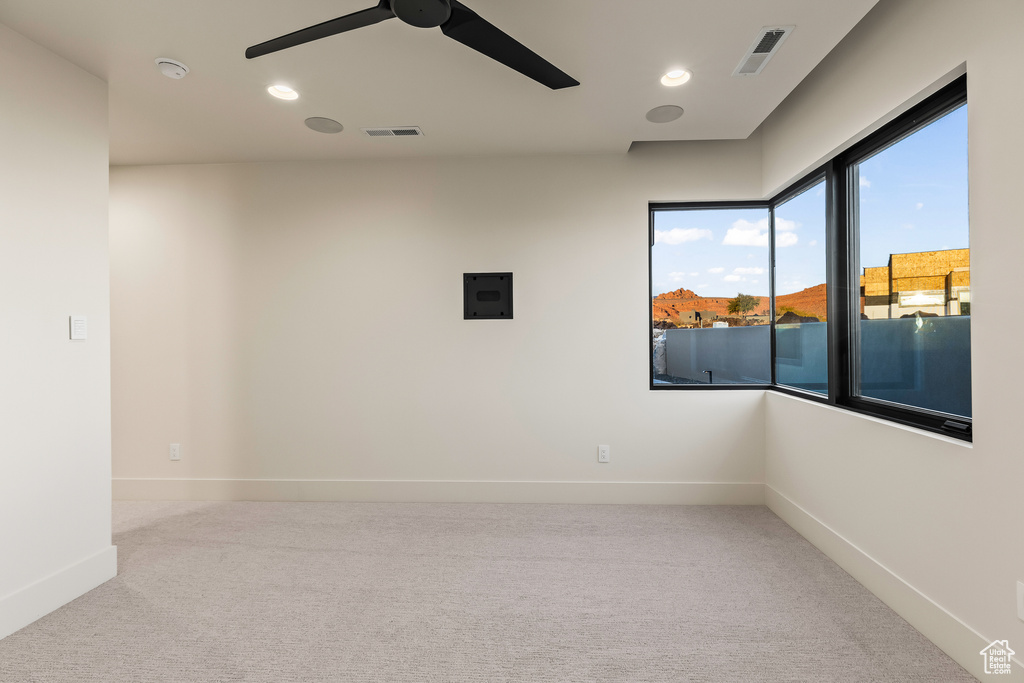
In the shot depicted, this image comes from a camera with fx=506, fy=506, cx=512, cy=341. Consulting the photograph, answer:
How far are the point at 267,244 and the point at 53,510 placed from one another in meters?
2.08

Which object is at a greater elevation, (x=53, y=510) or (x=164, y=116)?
(x=164, y=116)

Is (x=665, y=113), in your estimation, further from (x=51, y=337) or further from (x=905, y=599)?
(x=51, y=337)

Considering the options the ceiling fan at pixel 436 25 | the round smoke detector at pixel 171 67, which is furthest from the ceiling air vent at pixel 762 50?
the round smoke detector at pixel 171 67

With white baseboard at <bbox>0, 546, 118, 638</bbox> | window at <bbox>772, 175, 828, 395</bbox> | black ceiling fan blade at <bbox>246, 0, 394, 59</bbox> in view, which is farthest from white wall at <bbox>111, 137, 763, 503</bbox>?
black ceiling fan blade at <bbox>246, 0, 394, 59</bbox>

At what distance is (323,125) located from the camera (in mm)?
2998

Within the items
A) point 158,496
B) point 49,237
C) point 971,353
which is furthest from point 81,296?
point 971,353

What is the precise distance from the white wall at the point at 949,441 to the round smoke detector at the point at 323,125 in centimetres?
269

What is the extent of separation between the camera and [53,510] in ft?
7.27

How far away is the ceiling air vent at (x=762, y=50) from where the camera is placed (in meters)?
2.08

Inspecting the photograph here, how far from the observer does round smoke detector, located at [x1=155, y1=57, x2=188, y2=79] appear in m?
2.25

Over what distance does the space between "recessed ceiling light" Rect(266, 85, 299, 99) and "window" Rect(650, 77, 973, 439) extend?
2.42 metres

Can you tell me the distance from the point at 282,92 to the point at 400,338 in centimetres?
169

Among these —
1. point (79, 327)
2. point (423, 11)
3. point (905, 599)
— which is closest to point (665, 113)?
point (423, 11)

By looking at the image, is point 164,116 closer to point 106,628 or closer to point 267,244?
point 267,244
